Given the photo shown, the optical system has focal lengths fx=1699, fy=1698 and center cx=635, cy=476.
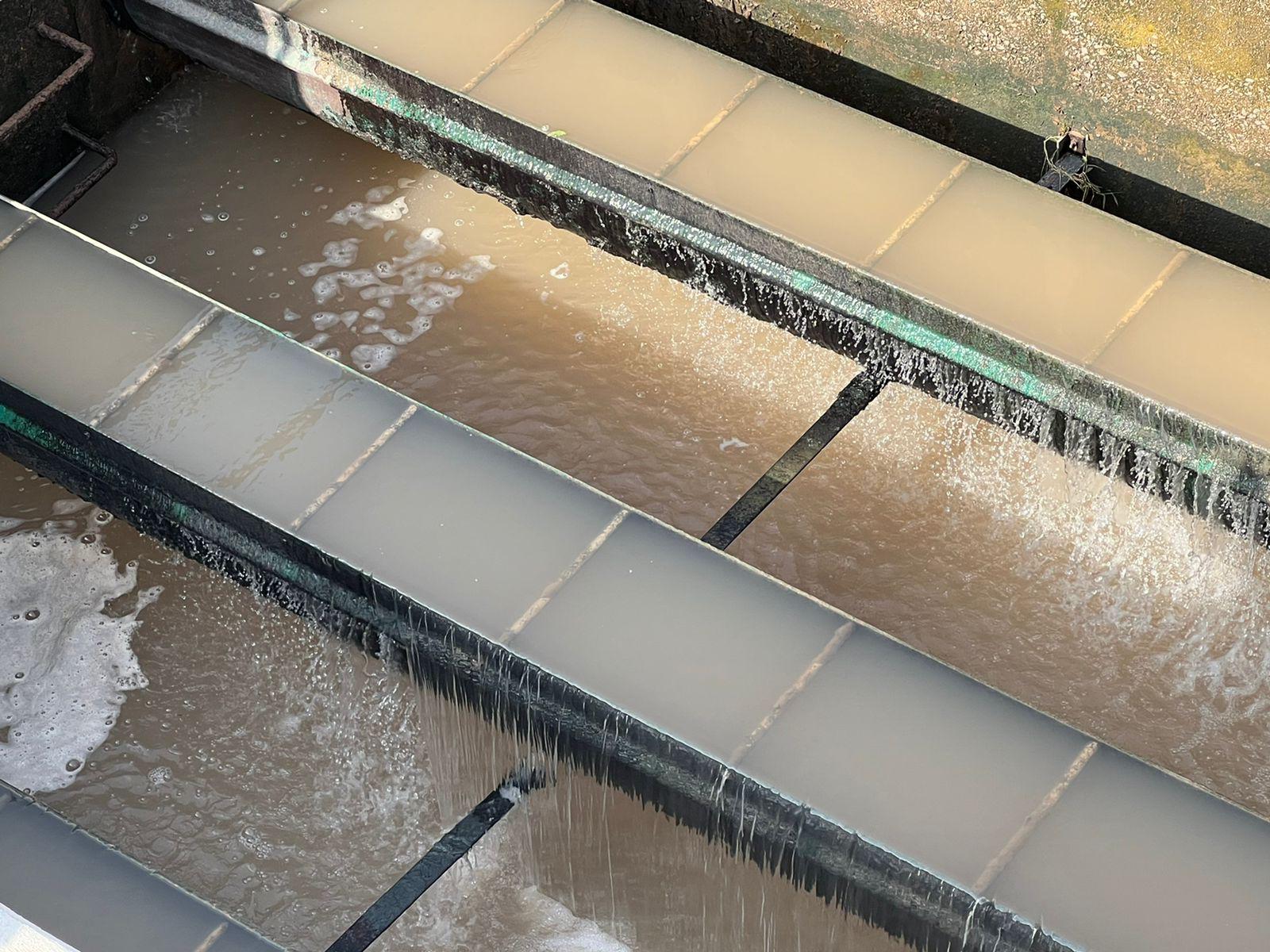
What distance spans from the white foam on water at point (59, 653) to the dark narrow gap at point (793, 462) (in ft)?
5.20

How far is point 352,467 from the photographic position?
3377 millimetres

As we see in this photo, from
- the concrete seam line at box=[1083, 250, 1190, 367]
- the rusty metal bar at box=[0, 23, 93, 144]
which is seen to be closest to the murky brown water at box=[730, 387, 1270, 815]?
the concrete seam line at box=[1083, 250, 1190, 367]

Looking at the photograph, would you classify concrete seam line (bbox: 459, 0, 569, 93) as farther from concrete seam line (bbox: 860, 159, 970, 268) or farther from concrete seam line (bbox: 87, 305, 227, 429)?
concrete seam line (bbox: 860, 159, 970, 268)

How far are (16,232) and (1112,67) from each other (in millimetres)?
Answer: 2640

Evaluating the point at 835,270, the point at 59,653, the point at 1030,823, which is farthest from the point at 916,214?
the point at 59,653

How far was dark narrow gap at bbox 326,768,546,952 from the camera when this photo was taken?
314 cm

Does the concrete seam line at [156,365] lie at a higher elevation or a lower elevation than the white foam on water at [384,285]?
higher

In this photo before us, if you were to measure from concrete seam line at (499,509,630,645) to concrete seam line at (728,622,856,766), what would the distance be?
465 mm

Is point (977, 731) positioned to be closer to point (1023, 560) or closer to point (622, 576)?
point (622, 576)

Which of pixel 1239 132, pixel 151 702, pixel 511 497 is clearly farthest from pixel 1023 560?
pixel 151 702

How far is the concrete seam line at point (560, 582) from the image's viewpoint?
10.3 feet

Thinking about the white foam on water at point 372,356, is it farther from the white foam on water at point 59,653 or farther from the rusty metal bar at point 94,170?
the rusty metal bar at point 94,170

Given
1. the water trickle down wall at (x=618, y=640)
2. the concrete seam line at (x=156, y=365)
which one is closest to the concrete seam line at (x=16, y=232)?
the water trickle down wall at (x=618, y=640)

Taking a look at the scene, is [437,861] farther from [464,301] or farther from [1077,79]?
[1077,79]
